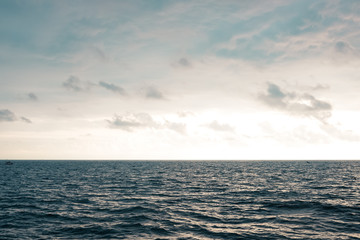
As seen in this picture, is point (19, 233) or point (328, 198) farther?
point (328, 198)

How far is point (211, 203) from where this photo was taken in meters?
40.2

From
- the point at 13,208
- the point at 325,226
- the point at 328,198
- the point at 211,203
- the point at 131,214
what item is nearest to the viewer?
the point at 325,226

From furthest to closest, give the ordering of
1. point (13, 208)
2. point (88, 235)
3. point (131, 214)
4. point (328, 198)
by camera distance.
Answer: point (328, 198), point (13, 208), point (131, 214), point (88, 235)

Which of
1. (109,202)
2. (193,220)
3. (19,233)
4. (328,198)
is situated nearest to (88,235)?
(19,233)

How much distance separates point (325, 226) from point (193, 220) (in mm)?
14051

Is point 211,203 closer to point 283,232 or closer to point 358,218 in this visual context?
point 283,232

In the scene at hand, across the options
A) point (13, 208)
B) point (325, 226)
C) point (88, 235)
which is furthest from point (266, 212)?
point (13, 208)

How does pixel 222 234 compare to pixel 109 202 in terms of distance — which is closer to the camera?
pixel 222 234

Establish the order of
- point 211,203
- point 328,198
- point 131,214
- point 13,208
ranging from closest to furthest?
point 131,214 → point 13,208 → point 211,203 → point 328,198

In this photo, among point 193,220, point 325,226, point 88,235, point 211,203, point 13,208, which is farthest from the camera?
point 211,203

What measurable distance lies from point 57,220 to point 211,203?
69.8ft

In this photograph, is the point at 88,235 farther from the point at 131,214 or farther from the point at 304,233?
the point at 304,233

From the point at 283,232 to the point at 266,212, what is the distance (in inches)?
331

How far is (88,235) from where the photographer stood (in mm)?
24969
